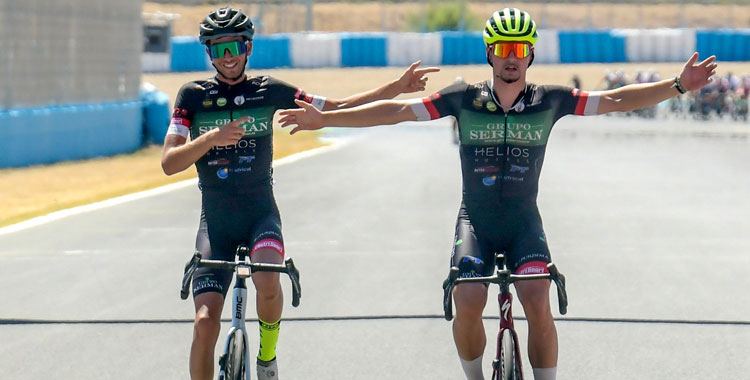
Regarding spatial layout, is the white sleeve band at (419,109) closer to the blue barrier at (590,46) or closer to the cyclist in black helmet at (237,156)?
the cyclist in black helmet at (237,156)

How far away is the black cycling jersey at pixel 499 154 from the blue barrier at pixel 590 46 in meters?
60.8

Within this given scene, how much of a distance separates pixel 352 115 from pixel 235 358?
1.32m

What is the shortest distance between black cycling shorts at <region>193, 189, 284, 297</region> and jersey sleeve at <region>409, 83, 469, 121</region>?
91cm

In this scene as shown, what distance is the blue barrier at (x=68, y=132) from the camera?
22.5m

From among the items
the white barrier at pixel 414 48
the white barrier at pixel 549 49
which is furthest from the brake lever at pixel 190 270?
the white barrier at pixel 549 49

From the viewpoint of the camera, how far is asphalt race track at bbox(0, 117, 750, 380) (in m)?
8.17

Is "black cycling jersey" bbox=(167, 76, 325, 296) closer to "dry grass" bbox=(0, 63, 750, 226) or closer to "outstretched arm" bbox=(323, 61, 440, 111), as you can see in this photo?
"outstretched arm" bbox=(323, 61, 440, 111)

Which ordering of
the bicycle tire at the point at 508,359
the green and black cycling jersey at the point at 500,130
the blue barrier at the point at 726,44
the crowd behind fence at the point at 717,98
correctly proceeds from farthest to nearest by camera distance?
the blue barrier at the point at 726,44
the crowd behind fence at the point at 717,98
the green and black cycling jersey at the point at 500,130
the bicycle tire at the point at 508,359

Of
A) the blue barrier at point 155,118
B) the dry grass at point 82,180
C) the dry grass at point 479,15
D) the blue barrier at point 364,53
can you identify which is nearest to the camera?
the dry grass at point 82,180

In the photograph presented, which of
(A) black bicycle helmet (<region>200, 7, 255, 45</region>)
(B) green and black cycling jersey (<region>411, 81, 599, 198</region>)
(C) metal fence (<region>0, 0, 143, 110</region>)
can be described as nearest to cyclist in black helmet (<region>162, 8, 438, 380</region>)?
(A) black bicycle helmet (<region>200, 7, 255, 45</region>)

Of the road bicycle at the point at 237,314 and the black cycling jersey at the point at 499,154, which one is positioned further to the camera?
the black cycling jersey at the point at 499,154

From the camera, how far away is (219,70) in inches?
259

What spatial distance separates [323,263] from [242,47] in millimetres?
5964

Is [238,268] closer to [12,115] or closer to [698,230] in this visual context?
Result: [698,230]
